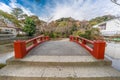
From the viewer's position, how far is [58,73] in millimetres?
3057

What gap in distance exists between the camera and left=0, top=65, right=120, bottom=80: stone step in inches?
113

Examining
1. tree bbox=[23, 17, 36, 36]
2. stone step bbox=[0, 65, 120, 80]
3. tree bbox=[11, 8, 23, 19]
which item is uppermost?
tree bbox=[11, 8, 23, 19]

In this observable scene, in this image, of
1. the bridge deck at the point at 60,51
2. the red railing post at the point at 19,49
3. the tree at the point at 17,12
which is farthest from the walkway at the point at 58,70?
the tree at the point at 17,12

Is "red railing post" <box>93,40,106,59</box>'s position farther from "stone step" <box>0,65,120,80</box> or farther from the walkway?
"stone step" <box>0,65,120,80</box>

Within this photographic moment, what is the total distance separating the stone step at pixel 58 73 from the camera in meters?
2.87

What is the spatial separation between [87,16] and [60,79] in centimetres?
2437

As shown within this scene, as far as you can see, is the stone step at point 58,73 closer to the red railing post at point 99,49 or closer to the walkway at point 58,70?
the walkway at point 58,70

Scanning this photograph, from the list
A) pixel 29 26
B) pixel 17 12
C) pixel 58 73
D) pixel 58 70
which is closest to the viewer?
pixel 58 73

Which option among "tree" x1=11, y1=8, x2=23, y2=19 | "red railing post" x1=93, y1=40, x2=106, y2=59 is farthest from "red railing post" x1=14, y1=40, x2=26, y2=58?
"tree" x1=11, y1=8, x2=23, y2=19

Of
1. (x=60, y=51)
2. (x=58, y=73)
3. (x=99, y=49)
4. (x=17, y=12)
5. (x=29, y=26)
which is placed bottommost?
(x=58, y=73)

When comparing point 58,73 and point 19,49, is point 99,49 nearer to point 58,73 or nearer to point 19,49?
point 58,73

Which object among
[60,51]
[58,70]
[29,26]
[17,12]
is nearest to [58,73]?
[58,70]

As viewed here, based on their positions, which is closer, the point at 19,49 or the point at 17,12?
the point at 19,49

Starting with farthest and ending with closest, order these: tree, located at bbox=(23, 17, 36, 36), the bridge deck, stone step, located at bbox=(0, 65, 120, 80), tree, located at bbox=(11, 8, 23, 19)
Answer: tree, located at bbox=(11, 8, 23, 19) < tree, located at bbox=(23, 17, 36, 36) < the bridge deck < stone step, located at bbox=(0, 65, 120, 80)
